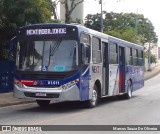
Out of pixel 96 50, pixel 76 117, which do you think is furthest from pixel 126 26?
pixel 76 117

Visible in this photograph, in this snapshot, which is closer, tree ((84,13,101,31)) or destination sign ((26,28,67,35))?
destination sign ((26,28,67,35))

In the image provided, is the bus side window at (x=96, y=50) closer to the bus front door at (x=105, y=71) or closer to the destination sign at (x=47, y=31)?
the bus front door at (x=105, y=71)

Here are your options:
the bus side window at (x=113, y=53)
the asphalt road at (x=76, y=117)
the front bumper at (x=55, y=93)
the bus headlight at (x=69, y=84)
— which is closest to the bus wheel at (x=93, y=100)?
the asphalt road at (x=76, y=117)

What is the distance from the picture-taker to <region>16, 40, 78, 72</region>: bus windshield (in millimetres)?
15320

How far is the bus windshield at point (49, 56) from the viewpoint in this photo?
15.3 meters

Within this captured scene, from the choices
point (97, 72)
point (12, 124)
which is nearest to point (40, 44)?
point (97, 72)

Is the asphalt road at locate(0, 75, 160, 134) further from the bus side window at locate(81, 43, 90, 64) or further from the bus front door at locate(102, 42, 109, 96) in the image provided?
the bus front door at locate(102, 42, 109, 96)

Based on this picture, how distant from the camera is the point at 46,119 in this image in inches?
523

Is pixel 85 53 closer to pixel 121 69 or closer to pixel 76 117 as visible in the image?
pixel 76 117

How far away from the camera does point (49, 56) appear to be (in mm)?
15438

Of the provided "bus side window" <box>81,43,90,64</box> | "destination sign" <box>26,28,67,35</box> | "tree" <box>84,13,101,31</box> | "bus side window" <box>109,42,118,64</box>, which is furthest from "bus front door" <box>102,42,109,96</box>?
"tree" <box>84,13,101,31</box>

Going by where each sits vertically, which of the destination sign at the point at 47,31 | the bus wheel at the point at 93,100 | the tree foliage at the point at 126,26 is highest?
the tree foliage at the point at 126,26

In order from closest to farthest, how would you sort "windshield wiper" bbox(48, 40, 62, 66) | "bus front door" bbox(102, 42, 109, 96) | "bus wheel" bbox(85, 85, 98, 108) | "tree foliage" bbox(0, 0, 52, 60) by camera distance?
"windshield wiper" bbox(48, 40, 62, 66) → "bus wheel" bbox(85, 85, 98, 108) → "bus front door" bbox(102, 42, 109, 96) → "tree foliage" bbox(0, 0, 52, 60)

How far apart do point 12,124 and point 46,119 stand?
1.45 meters
